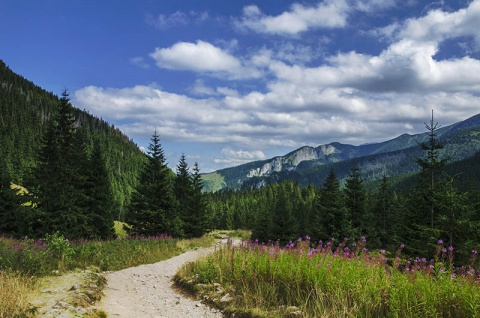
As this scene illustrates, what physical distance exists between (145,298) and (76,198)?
1678 centimetres

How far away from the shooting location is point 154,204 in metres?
31.1

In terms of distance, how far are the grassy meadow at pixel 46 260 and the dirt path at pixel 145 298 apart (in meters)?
1.33

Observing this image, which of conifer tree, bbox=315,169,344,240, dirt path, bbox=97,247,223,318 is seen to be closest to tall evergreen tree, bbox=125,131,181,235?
conifer tree, bbox=315,169,344,240

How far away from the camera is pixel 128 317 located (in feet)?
23.0

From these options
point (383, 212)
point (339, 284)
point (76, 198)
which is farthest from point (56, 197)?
point (383, 212)

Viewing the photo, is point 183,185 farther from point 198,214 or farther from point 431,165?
point 431,165

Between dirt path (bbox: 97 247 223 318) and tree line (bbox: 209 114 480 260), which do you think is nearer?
dirt path (bbox: 97 247 223 318)

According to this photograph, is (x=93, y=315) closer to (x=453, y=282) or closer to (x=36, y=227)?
(x=453, y=282)

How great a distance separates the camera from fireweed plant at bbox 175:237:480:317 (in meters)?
4.95

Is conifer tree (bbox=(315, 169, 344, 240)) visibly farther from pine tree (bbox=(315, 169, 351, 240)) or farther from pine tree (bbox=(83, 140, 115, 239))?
pine tree (bbox=(83, 140, 115, 239))

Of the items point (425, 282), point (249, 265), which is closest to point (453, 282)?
point (425, 282)

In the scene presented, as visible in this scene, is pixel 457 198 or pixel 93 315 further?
pixel 457 198

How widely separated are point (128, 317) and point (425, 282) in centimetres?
607

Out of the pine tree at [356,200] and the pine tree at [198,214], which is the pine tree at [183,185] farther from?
the pine tree at [356,200]
